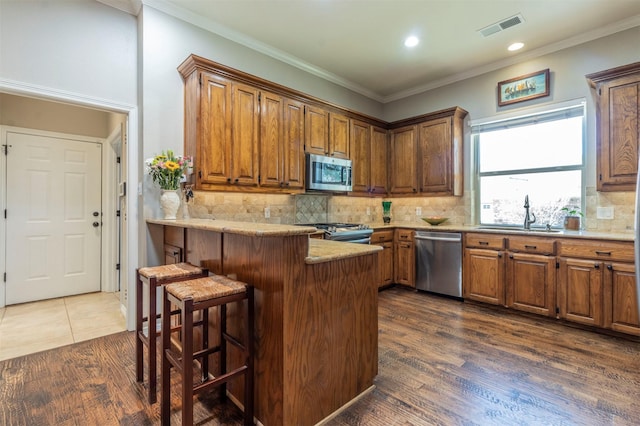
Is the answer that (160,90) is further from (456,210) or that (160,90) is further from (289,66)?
(456,210)

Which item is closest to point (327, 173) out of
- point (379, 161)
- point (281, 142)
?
point (281, 142)

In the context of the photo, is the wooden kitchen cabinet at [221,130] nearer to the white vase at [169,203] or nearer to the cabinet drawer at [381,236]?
the white vase at [169,203]

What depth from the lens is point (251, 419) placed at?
1.60 meters

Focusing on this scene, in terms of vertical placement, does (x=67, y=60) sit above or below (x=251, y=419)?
above

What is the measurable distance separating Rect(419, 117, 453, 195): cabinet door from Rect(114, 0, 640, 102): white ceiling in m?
0.80

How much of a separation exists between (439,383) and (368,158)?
3.23 meters

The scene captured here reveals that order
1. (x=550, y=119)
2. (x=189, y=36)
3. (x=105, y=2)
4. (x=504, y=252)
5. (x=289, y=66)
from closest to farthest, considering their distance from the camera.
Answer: (x=105, y=2) → (x=189, y=36) → (x=504, y=252) → (x=550, y=119) → (x=289, y=66)

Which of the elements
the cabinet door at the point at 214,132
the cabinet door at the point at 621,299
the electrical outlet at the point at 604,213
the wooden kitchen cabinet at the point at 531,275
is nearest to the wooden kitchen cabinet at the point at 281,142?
the cabinet door at the point at 214,132

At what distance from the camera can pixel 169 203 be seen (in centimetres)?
271

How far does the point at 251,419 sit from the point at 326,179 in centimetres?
275

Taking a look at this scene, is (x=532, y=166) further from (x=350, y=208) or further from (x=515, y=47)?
(x=350, y=208)

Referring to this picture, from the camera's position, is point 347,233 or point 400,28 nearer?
point 400,28

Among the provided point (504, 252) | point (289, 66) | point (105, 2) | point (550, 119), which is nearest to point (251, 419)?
point (504, 252)

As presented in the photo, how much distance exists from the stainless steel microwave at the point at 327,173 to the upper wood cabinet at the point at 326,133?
0.13 m
